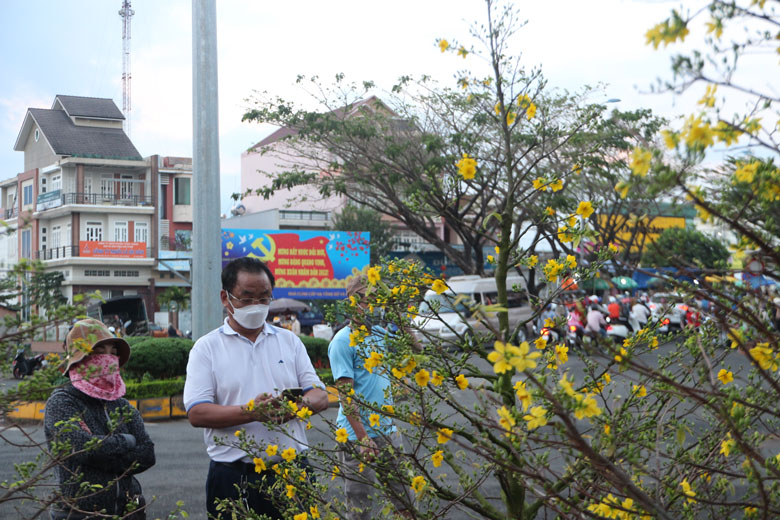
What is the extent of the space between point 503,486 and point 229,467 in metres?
1.31

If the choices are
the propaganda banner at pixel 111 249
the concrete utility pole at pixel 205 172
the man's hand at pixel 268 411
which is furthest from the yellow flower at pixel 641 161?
the propaganda banner at pixel 111 249

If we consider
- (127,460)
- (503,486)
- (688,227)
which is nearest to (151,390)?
(127,460)

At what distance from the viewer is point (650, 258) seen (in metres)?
1.86

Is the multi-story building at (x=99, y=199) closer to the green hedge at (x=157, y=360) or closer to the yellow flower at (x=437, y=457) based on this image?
the green hedge at (x=157, y=360)

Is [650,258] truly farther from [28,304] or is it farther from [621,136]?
[621,136]

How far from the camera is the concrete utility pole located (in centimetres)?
848

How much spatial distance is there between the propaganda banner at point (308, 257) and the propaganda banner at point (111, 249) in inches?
993

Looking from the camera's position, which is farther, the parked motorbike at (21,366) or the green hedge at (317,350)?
the green hedge at (317,350)

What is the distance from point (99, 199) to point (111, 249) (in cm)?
326

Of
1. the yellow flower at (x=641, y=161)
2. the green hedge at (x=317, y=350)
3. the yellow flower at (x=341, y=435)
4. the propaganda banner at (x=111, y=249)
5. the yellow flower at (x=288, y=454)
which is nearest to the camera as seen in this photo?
the yellow flower at (x=641, y=161)

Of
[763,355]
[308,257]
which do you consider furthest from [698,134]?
[308,257]

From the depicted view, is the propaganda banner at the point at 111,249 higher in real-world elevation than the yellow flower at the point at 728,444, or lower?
higher

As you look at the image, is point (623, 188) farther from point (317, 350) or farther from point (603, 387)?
point (317, 350)

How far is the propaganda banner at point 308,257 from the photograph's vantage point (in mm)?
23406
